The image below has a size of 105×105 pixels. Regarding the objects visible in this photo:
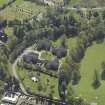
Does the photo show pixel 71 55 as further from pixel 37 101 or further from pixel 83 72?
pixel 37 101

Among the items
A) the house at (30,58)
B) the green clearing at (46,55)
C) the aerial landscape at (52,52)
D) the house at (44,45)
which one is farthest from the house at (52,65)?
the house at (44,45)

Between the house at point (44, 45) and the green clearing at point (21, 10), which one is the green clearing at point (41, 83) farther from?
the green clearing at point (21, 10)

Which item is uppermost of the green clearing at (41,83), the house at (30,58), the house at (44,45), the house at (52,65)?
the house at (44,45)

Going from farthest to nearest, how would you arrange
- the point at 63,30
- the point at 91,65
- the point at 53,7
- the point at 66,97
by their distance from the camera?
1. the point at 53,7
2. the point at 63,30
3. the point at 91,65
4. the point at 66,97

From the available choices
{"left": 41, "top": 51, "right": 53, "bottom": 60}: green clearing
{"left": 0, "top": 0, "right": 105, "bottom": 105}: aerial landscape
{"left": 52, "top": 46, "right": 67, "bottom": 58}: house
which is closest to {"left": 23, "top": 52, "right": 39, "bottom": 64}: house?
{"left": 0, "top": 0, "right": 105, "bottom": 105}: aerial landscape

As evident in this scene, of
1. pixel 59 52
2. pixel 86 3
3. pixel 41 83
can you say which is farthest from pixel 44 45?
pixel 86 3

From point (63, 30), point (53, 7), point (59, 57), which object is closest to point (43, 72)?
point (59, 57)

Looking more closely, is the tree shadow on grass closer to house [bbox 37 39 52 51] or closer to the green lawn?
the green lawn
